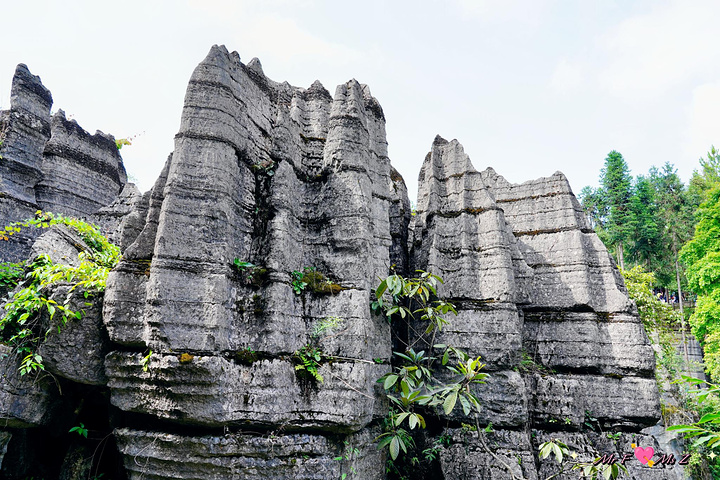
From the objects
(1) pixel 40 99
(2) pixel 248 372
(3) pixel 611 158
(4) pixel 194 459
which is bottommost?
(4) pixel 194 459

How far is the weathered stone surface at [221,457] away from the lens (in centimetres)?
422

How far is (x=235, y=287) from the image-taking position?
15.8 feet

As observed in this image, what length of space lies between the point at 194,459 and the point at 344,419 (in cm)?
159

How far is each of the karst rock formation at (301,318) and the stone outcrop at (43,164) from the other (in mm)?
456

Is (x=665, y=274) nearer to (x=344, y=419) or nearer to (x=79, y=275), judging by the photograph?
(x=344, y=419)

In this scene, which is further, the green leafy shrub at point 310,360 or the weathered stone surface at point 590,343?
the weathered stone surface at point 590,343

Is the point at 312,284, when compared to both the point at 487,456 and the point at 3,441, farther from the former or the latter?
the point at 3,441

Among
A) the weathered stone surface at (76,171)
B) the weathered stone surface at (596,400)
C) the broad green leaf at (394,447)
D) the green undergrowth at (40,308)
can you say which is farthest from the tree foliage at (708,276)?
the weathered stone surface at (76,171)

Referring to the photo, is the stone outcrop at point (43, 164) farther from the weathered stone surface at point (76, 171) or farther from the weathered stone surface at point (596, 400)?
the weathered stone surface at point (596, 400)

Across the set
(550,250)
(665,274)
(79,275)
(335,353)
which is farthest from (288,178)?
(665,274)

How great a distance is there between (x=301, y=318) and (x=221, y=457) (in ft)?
5.51

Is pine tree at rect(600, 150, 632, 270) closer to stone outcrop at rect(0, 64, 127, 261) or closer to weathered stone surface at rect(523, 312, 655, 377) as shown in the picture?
weathered stone surface at rect(523, 312, 655, 377)

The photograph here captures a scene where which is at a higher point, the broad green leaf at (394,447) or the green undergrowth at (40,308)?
the green undergrowth at (40,308)

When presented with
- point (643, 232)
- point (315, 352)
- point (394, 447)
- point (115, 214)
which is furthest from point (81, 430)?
point (643, 232)
